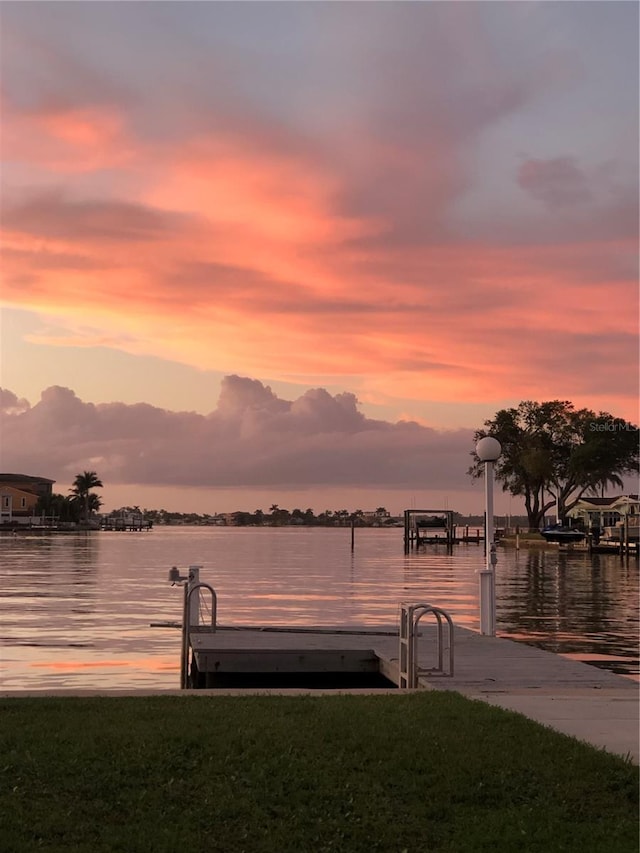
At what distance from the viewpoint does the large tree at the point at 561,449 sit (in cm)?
12875

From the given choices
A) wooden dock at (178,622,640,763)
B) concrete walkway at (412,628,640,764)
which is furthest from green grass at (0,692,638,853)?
wooden dock at (178,622,640,763)

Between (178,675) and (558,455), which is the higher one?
(558,455)

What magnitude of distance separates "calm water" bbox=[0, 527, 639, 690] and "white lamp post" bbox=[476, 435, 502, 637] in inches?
129

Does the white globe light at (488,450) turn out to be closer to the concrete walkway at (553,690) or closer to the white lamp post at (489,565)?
the white lamp post at (489,565)

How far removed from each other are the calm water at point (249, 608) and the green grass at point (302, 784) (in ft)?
30.3

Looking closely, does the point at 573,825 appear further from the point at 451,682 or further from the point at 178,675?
the point at 178,675

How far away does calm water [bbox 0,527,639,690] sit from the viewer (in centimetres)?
2243

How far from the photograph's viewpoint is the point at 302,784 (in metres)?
8.71

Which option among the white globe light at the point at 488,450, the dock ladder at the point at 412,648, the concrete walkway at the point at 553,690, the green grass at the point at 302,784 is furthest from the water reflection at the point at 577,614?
the green grass at the point at 302,784

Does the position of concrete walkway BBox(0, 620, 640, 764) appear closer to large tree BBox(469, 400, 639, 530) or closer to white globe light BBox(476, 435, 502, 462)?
white globe light BBox(476, 435, 502, 462)

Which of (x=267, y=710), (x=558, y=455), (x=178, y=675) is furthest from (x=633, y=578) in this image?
(x=558, y=455)

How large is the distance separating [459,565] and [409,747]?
72117 millimetres

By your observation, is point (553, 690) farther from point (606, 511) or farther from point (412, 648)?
point (606, 511)

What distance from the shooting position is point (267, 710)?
37.7 feet
